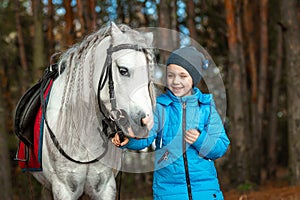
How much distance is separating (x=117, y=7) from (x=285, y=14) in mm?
6384

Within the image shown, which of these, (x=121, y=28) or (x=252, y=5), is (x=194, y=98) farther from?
(x=252, y=5)

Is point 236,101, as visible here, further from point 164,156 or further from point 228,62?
point 164,156

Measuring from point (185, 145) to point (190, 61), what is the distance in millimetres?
609

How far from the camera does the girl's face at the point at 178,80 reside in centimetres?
362

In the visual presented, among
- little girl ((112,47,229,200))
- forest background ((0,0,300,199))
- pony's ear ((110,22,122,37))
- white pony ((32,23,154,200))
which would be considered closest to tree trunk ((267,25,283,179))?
forest background ((0,0,300,199))

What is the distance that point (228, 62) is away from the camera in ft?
42.3

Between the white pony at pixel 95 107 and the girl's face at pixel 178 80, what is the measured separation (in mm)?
272

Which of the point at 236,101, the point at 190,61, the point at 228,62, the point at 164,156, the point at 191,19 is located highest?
the point at 191,19

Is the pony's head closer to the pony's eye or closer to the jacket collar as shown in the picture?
the pony's eye

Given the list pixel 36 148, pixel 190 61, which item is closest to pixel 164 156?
pixel 190 61

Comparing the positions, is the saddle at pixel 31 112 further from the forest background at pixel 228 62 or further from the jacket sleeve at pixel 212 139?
the jacket sleeve at pixel 212 139

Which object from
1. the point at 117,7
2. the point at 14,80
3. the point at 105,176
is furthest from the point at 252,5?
the point at 105,176

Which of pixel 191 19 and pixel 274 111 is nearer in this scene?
pixel 191 19

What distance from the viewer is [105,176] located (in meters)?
4.11
